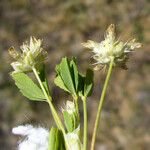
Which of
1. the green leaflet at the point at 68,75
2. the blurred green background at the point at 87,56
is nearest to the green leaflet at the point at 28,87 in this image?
the green leaflet at the point at 68,75

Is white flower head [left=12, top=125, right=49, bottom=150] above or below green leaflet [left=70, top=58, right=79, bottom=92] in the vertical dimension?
below

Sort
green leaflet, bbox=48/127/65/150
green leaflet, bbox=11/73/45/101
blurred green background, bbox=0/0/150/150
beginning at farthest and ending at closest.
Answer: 1. blurred green background, bbox=0/0/150/150
2. green leaflet, bbox=11/73/45/101
3. green leaflet, bbox=48/127/65/150

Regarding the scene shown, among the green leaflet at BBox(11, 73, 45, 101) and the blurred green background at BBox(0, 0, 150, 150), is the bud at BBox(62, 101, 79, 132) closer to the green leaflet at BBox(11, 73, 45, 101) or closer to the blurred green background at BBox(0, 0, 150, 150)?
the green leaflet at BBox(11, 73, 45, 101)

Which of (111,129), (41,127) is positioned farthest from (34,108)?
(41,127)

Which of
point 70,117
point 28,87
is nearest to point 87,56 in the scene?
point 28,87

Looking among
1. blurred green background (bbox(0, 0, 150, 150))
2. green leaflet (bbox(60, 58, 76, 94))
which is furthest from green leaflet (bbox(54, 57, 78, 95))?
blurred green background (bbox(0, 0, 150, 150))

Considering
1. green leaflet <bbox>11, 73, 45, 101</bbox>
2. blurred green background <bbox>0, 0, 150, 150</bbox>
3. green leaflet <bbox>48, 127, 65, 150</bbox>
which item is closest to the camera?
green leaflet <bbox>48, 127, 65, 150</bbox>
